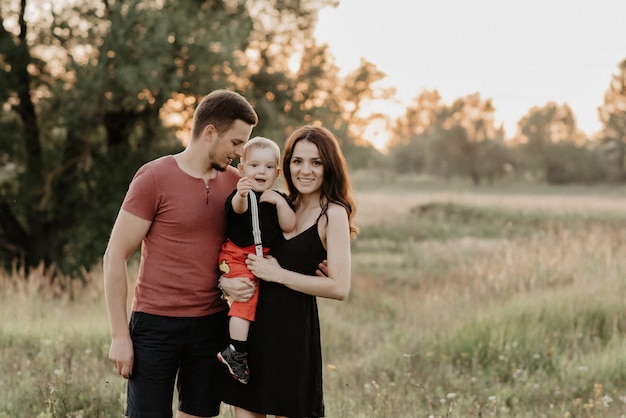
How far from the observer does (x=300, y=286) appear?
3.11 metres

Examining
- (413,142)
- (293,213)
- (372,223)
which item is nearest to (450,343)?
(293,213)

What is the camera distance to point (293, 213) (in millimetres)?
3207

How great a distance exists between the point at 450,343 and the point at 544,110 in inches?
3140

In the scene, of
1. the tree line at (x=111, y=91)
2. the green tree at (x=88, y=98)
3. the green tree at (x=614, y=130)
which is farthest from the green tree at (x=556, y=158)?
the green tree at (x=88, y=98)

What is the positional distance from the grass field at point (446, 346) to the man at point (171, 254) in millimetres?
1487

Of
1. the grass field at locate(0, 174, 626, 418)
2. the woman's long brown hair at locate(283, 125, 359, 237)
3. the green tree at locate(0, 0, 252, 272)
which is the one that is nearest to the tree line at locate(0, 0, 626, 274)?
the green tree at locate(0, 0, 252, 272)

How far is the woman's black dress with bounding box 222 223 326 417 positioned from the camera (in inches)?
126

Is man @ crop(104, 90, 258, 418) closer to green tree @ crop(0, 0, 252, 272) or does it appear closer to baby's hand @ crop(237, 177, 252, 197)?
baby's hand @ crop(237, 177, 252, 197)

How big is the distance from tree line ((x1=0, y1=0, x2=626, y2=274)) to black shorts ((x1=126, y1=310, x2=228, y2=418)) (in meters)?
8.06

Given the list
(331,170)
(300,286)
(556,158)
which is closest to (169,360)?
(300,286)

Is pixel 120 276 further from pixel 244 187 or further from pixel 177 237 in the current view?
pixel 244 187

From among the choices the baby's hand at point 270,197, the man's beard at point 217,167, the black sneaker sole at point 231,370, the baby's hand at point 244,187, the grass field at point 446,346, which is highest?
the man's beard at point 217,167

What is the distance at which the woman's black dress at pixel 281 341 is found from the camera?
3.19m

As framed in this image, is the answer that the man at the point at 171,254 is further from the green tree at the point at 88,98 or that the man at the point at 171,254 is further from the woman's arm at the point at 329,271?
the green tree at the point at 88,98
